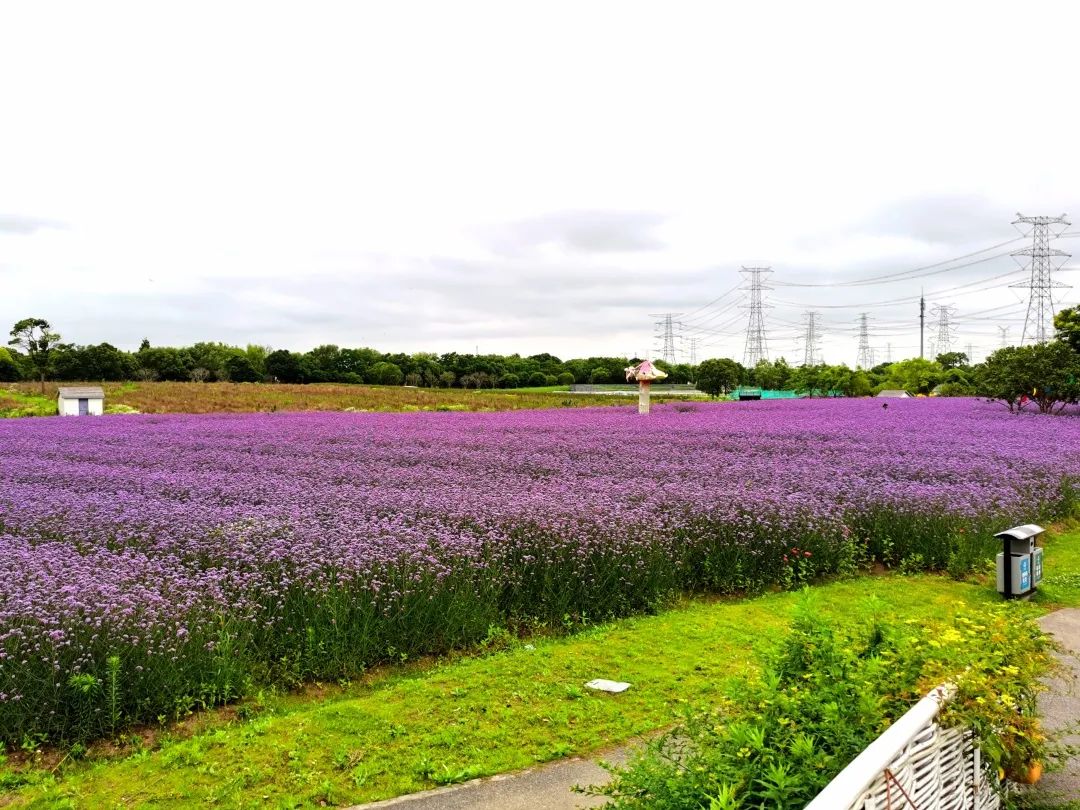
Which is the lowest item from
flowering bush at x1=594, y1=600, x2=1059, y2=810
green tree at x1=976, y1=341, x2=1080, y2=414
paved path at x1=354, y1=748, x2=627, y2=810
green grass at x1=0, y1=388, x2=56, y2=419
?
paved path at x1=354, y1=748, x2=627, y2=810

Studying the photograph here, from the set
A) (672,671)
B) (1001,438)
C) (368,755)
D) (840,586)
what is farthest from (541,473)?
(1001,438)

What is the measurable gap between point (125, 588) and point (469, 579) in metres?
2.72

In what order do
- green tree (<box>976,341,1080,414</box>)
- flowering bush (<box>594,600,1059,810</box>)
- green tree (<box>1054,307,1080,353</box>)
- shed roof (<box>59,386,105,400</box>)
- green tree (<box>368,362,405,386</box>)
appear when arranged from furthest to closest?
green tree (<box>368,362,405,386</box>) < shed roof (<box>59,386,105,400</box>) < green tree (<box>1054,307,1080,353</box>) < green tree (<box>976,341,1080,414</box>) < flowering bush (<box>594,600,1059,810</box>)

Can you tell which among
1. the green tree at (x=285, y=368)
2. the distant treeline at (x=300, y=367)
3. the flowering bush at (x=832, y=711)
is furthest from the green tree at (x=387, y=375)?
the flowering bush at (x=832, y=711)

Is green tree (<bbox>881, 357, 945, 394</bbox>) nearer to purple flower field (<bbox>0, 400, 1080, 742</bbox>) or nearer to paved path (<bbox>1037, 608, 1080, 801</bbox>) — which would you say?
purple flower field (<bbox>0, 400, 1080, 742</bbox>)

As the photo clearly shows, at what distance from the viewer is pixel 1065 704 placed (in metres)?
5.25

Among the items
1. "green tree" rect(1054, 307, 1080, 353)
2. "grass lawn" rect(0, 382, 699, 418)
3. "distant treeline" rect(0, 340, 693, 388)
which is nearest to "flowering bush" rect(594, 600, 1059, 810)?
"green tree" rect(1054, 307, 1080, 353)

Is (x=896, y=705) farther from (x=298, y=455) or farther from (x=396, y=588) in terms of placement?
(x=298, y=455)

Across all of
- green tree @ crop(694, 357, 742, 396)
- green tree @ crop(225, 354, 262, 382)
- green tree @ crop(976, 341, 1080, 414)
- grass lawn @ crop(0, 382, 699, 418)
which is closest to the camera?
green tree @ crop(976, 341, 1080, 414)

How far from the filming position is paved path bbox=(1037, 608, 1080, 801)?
13.8ft

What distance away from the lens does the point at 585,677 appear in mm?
5805

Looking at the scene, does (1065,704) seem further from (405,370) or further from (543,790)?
(405,370)

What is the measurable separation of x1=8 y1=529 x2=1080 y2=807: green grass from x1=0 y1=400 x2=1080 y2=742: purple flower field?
38 cm

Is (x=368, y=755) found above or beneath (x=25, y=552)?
beneath
